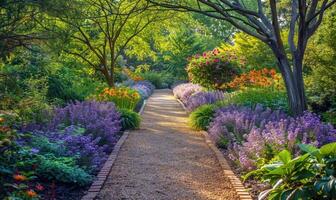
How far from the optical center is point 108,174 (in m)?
5.82

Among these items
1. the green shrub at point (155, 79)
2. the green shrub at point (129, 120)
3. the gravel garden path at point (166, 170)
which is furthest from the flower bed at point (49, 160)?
the green shrub at point (155, 79)

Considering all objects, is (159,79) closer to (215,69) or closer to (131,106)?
(215,69)

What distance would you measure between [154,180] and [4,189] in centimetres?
234

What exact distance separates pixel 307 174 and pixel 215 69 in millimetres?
13469

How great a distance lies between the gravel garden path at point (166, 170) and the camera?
5.01 metres

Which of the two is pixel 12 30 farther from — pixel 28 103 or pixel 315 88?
pixel 315 88

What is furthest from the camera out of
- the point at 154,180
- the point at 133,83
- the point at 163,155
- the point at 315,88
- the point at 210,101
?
the point at 133,83

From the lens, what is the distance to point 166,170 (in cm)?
612

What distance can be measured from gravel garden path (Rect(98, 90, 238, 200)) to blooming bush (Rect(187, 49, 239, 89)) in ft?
23.9

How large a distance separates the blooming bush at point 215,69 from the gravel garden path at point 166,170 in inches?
287

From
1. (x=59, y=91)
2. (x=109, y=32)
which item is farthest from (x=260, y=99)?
(x=109, y=32)

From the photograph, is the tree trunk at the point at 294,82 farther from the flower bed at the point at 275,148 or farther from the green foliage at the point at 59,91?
the green foliage at the point at 59,91

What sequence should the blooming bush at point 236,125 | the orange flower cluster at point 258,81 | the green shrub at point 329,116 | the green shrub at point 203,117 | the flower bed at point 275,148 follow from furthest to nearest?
the orange flower cluster at point 258,81
the green shrub at point 203,117
the green shrub at point 329,116
the blooming bush at point 236,125
the flower bed at point 275,148

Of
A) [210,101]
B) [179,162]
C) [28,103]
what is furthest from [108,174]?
[210,101]
